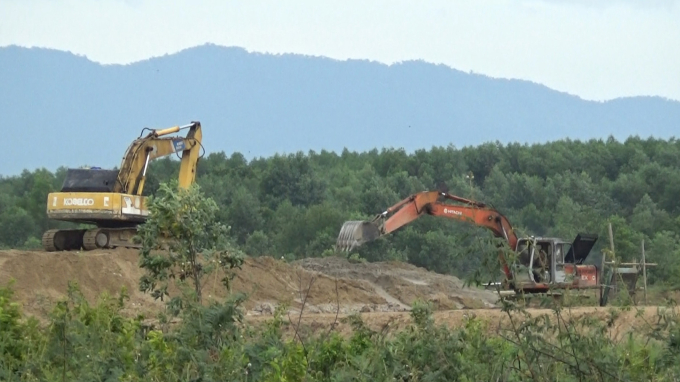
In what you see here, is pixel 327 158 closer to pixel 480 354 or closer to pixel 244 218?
pixel 244 218

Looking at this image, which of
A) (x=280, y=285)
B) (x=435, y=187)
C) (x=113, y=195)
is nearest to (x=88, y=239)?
(x=113, y=195)

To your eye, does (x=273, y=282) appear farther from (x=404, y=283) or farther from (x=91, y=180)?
(x=91, y=180)

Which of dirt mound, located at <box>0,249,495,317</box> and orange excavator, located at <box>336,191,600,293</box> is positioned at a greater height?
orange excavator, located at <box>336,191,600,293</box>

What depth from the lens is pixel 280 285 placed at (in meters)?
30.8

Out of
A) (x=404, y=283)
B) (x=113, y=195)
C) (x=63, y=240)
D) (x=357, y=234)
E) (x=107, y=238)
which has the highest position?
(x=113, y=195)

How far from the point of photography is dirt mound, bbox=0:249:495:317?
87.7 ft

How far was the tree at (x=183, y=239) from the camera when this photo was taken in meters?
9.21

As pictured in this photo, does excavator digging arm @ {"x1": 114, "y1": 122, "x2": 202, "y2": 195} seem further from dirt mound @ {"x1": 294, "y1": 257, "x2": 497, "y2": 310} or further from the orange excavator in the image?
the orange excavator

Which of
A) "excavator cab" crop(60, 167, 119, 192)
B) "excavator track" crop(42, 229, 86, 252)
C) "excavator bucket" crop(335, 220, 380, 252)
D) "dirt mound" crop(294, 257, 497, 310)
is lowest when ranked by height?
"dirt mound" crop(294, 257, 497, 310)

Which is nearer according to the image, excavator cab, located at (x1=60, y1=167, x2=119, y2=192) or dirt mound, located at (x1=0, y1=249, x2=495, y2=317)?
dirt mound, located at (x1=0, y1=249, x2=495, y2=317)

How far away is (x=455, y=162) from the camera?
82.8m

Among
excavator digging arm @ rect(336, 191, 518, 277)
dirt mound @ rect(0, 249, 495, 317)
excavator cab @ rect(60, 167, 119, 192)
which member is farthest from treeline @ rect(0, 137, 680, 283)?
excavator digging arm @ rect(336, 191, 518, 277)

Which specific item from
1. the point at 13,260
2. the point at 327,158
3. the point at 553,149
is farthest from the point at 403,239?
the point at 327,158

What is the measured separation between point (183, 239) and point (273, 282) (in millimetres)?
21512
